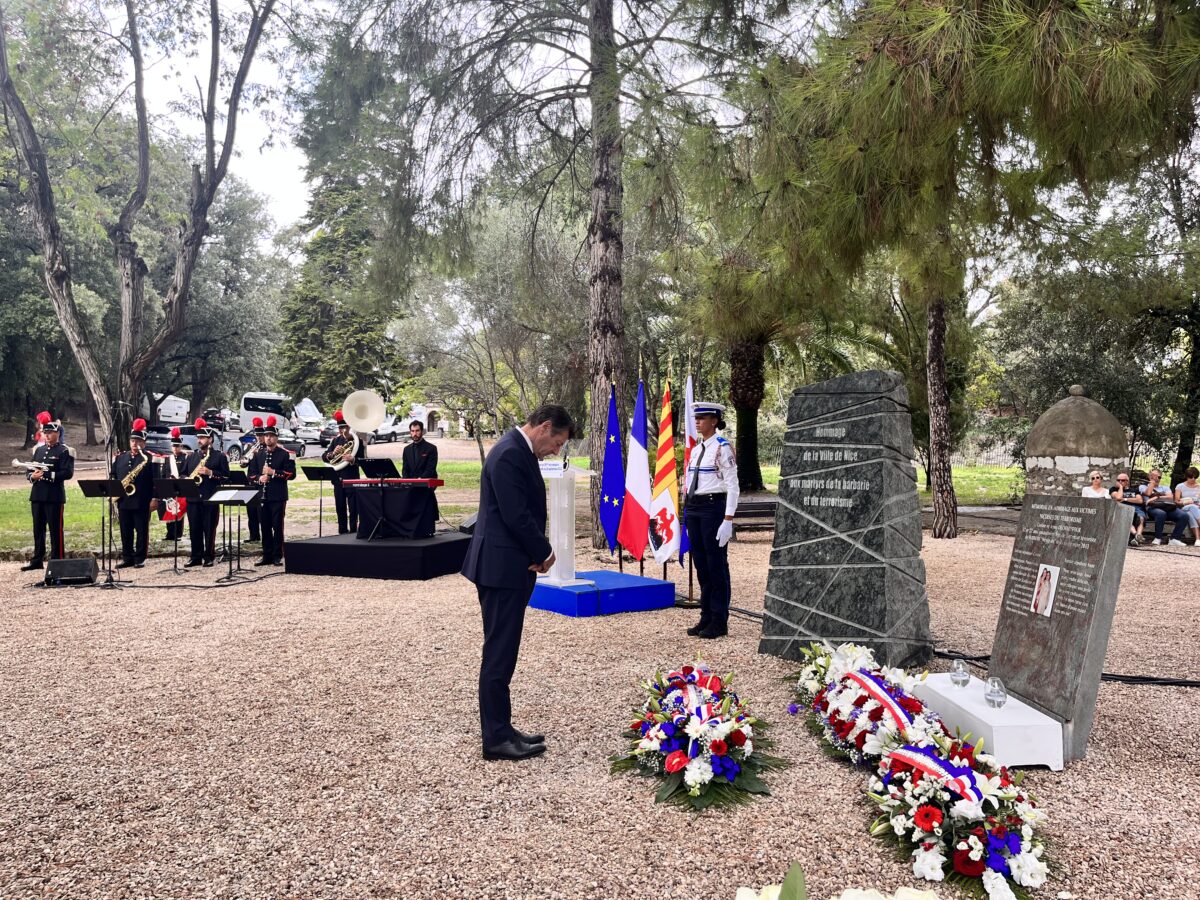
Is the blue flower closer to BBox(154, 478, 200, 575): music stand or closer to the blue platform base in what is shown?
the blue platform base

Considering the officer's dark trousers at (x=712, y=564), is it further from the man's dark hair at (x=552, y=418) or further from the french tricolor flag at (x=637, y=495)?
the man's dark hair at (x=552, y=418)

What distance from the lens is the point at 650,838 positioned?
11.1 ft

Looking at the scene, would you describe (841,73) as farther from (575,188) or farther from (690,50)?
(575,188)

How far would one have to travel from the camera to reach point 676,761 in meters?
3.81

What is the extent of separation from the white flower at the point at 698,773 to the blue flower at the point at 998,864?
1.17 meters

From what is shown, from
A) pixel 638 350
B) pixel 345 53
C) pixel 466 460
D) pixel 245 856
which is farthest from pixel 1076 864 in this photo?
pixel 466 460

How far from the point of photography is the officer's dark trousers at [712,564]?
271 inches

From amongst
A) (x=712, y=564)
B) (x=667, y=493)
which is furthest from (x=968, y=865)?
(x=667, y=493)

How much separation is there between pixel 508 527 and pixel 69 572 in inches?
307

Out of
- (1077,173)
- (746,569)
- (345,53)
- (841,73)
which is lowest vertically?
(746,569)

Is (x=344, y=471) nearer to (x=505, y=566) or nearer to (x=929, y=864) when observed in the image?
(x=505, y=566)

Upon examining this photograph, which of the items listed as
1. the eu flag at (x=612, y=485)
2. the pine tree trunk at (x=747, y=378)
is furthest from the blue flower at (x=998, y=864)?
the pine tree trunk at (x=747, y=378)

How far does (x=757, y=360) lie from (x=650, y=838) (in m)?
16.1

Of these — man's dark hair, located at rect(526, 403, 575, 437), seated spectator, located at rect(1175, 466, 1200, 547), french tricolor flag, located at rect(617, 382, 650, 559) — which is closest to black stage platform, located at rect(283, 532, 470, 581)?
french tricolor flag, located at rect(617, 382, 650, 559)
